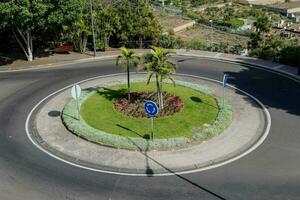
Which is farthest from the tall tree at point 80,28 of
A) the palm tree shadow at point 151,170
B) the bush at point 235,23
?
the bush at point 235,23

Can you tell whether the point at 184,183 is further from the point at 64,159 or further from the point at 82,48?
the point at 82,48

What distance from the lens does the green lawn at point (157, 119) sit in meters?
24.6

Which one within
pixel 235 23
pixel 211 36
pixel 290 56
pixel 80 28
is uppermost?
pixel 80 28

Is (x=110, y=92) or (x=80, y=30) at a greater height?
(x=80, y=30)

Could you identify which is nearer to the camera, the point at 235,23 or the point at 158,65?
the point at 158,65

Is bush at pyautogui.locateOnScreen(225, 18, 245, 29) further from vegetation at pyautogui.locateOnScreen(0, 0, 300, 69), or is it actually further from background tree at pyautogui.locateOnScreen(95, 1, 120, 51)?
background tree at pyautogui.locateOnScreen(95, 1, 120, 51)

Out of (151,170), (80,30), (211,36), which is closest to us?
(151,170)

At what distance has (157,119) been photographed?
2611 centimetres

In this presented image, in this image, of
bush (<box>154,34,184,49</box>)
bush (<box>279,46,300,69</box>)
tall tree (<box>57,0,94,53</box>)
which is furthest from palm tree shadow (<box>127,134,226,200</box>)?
bush (<box>154,34,184,49</box>)

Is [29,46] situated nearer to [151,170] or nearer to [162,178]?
[151,170]

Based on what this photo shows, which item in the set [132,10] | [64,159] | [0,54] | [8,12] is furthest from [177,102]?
[0,54]

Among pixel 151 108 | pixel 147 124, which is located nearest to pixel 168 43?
pixel 147 124

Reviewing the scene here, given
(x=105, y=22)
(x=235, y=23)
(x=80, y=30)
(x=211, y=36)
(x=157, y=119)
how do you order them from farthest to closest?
(x=235, y=23), (x=211, y=36), (x=105, y=22), (x=80, y=30), (x=157, y=119)

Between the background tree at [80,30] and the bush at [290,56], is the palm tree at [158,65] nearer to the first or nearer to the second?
the bush at [290,56]
